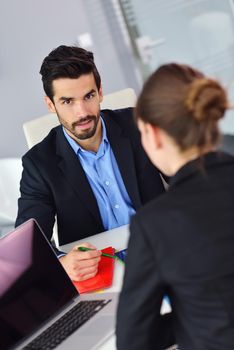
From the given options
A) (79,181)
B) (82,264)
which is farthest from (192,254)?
(79,181)

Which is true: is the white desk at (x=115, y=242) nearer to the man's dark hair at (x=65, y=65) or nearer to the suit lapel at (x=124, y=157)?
the suit lapel at (x=124, y=157)

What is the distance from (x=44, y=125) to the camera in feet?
7.88

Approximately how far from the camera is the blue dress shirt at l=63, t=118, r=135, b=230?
2084 millimetres

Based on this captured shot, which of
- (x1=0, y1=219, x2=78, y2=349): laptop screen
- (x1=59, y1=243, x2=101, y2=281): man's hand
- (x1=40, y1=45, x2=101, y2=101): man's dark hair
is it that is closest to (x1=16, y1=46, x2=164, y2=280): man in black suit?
(x1=40, y1=45, x2=101, y2=101): man's dark hair

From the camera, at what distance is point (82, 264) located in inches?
63.8

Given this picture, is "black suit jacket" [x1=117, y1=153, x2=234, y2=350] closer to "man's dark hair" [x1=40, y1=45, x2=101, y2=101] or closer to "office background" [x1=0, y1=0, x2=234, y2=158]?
"man's dark hair" [x1=40, y1=45, x2=101, y2=101]

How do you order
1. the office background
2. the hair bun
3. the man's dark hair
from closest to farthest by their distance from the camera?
the hair bun
the man's dark hair
the office background

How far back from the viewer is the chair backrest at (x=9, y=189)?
136 inches

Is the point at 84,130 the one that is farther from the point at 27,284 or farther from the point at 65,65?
the point at 27,284

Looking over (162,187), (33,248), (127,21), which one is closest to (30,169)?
(162,187)

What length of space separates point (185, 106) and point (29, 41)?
338 cm

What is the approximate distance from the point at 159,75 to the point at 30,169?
1169mm

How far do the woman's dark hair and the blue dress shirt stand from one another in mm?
1083

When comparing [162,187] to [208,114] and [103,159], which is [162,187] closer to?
[103,159]
